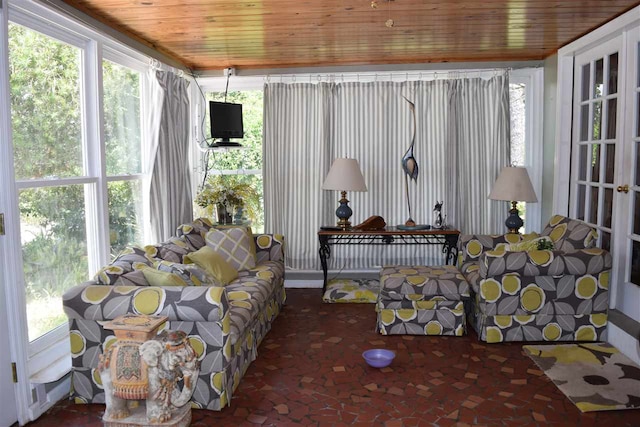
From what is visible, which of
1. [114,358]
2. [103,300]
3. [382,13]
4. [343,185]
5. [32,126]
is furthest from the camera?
[343,185]

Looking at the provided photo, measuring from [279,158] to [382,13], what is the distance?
2334mm

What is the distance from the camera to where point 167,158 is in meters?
4.85

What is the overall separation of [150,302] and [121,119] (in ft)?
6.70

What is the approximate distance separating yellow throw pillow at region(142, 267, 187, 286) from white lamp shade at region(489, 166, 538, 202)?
121 inches

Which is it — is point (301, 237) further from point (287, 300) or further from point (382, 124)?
point (382, 124)

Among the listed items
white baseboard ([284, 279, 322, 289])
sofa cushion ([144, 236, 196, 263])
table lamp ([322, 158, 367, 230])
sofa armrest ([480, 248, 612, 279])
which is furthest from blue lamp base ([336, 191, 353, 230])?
sofa armrest ([480, 248, 612, 279])

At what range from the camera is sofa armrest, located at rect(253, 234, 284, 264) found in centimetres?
499

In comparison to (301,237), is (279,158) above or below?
above

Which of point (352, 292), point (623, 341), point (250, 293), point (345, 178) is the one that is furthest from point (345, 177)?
point (623, 341)

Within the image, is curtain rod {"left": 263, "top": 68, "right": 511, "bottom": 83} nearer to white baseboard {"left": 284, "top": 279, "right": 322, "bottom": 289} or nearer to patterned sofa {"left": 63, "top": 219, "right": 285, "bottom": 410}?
white baseboard {"left": 284, "top": 279, "right": 322, "bottom": 289}

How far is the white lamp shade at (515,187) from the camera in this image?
194 inches

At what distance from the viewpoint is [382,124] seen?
575cm

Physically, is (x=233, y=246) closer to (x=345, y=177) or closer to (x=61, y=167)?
(x=345, y=177)

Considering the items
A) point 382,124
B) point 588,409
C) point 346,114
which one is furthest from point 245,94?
point 588,409
